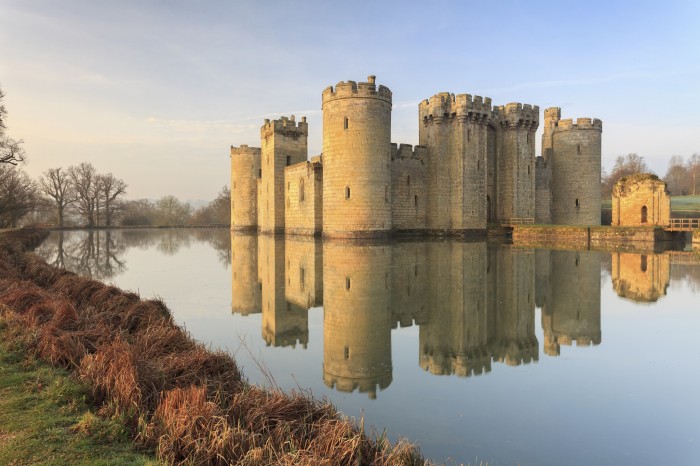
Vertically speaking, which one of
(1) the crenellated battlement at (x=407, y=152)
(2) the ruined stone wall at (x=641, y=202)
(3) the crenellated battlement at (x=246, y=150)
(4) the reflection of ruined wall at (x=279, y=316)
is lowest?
(4) the reflection of ruined wall at (x=279, y=316)

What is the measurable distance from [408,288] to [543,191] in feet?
88.5

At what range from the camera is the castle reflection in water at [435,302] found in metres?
6.59

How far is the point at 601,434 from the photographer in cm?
413

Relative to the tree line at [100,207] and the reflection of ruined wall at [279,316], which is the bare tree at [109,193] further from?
the reflection of ruined wall at [279,316]

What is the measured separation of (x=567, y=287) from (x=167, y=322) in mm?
9305

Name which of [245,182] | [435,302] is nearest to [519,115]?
[245,182]

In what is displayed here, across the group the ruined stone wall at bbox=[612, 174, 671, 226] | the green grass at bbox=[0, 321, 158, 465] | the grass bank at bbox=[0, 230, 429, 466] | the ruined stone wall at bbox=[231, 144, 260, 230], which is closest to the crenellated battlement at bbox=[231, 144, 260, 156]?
the ruined stone wall at bbox=[231, 144, 260, 230]

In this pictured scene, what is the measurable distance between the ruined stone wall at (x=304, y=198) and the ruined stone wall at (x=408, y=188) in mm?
4645

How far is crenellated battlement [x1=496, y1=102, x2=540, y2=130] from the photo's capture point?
30.4 metres

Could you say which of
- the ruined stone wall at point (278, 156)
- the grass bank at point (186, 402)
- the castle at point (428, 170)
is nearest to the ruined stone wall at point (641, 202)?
the castle at point (428, 170)

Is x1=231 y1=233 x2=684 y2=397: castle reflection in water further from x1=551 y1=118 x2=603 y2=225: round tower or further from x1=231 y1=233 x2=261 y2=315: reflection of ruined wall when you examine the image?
x1=551 y1=118 x2=603 y2=225: round tower

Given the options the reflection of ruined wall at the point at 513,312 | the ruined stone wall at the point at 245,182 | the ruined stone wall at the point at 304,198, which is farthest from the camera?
the ruined stone wall at the point at 245,182

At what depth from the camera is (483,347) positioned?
22.9ft

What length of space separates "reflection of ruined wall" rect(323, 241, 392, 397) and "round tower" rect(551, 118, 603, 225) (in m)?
24.1
